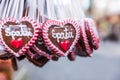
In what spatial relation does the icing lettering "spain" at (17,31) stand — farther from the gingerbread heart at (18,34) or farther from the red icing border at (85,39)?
the red icing border at (85,39)

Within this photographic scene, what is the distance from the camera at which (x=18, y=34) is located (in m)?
0.55

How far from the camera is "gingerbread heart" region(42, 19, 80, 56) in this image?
1.83 feet

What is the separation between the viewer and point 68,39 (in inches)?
22.8

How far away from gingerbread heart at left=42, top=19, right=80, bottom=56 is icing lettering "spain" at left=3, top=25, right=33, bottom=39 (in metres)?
0.03

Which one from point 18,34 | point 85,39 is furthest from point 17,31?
point 85,39

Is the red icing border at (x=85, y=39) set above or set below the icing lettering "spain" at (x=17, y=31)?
below

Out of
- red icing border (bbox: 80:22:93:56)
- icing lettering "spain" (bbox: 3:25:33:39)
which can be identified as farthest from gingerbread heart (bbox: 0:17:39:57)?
red icing border (bbox: 80:22:93:56)

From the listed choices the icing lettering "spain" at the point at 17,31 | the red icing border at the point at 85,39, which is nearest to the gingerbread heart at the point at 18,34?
the icing lettering "spain" at the point at 17,31

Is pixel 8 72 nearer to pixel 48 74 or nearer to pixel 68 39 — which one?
pixel 68 39

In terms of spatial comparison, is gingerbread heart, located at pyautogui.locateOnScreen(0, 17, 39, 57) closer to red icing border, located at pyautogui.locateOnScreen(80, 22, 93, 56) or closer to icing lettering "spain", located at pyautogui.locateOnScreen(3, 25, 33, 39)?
icing lettering "spain", located at pyautogui.locateOnScreen(3, 25, 33, 39)

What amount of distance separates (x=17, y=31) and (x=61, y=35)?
0.08 metres

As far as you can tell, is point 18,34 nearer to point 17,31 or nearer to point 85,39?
point 17,31

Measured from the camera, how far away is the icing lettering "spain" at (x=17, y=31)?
55cm

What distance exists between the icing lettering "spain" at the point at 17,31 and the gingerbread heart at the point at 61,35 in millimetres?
28
